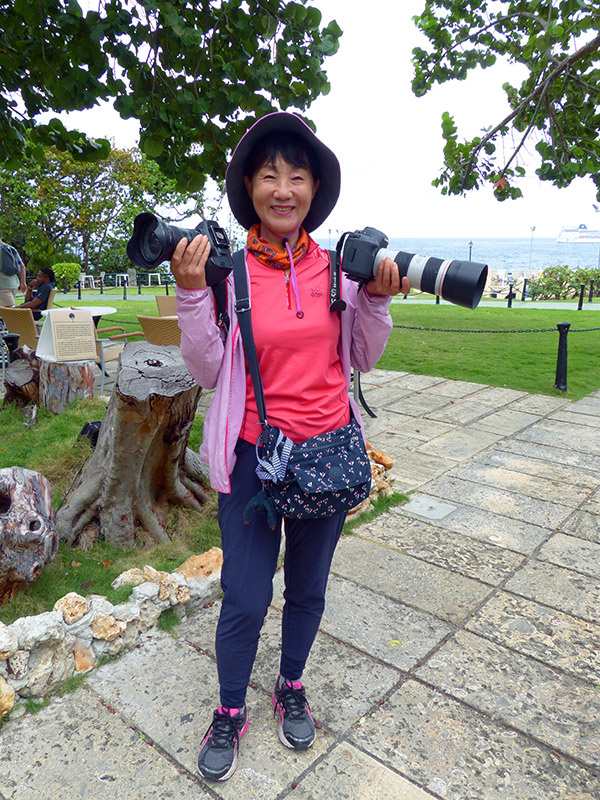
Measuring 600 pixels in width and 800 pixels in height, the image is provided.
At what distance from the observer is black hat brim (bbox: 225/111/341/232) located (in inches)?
70.7

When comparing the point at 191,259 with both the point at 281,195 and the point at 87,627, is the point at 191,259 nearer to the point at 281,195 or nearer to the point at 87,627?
the point at 281,195

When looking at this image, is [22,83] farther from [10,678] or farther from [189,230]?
[10,678]

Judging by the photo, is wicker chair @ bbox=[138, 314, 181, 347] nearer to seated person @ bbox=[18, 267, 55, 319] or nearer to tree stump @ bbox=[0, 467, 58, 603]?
seated person @ bbox=[18, 267, 55, 319]

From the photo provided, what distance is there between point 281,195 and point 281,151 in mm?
141

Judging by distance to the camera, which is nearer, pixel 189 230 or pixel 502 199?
pixel 189 230

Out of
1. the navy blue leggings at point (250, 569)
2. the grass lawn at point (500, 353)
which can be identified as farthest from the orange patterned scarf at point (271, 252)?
the grass lawn at point (500, 353)

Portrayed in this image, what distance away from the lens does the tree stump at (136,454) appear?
322 centimetres

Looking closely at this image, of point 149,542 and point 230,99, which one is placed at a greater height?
point 230,99

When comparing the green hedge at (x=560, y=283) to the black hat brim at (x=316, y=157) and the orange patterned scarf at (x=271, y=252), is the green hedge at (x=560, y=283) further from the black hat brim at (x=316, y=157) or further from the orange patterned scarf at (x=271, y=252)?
the orange patterned scarf at (x=271, y=252)

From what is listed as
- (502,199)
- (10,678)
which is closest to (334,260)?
(10,678)

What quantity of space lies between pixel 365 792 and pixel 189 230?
1.81 metres

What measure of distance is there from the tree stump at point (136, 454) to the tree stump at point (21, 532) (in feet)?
1.40

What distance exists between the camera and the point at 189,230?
1660 millimetres


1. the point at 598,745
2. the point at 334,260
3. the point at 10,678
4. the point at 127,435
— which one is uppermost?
the point at 334,260
